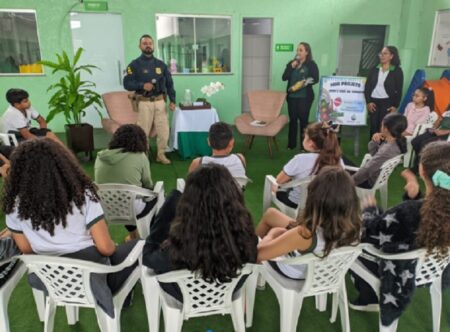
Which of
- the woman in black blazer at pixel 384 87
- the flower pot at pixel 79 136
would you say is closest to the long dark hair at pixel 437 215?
the woman in black blazer at pixel 384 87

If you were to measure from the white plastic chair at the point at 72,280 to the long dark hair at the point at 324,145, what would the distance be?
1.29 metres

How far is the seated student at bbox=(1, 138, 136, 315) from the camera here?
1.34m

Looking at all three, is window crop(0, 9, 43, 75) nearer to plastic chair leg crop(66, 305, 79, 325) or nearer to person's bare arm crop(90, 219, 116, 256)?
plastic chair leg crop(66, 305, 79, 325)

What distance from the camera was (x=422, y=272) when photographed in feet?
5.24

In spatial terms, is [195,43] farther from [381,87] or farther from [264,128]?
[381,87]

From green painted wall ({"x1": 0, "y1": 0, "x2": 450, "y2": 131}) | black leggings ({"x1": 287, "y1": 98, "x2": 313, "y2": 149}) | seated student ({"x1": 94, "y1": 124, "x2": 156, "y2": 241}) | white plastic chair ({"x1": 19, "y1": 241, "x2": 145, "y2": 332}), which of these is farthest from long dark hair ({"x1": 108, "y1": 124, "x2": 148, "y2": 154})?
green painted wall ({"x1": 0, "y1": 0, "x2": 450, "y2": 131})

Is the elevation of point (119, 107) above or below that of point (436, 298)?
above

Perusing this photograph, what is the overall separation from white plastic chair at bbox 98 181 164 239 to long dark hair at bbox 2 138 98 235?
2.43ft

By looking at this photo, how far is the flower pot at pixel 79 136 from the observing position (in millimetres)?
4473

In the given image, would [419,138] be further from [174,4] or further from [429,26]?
[174,4]

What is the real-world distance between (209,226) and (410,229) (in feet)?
2.85

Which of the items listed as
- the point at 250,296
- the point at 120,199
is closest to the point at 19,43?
the point at 120,199

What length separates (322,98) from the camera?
501cm

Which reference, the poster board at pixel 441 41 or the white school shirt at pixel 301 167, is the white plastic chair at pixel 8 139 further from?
the poster board at pixel 441 41
